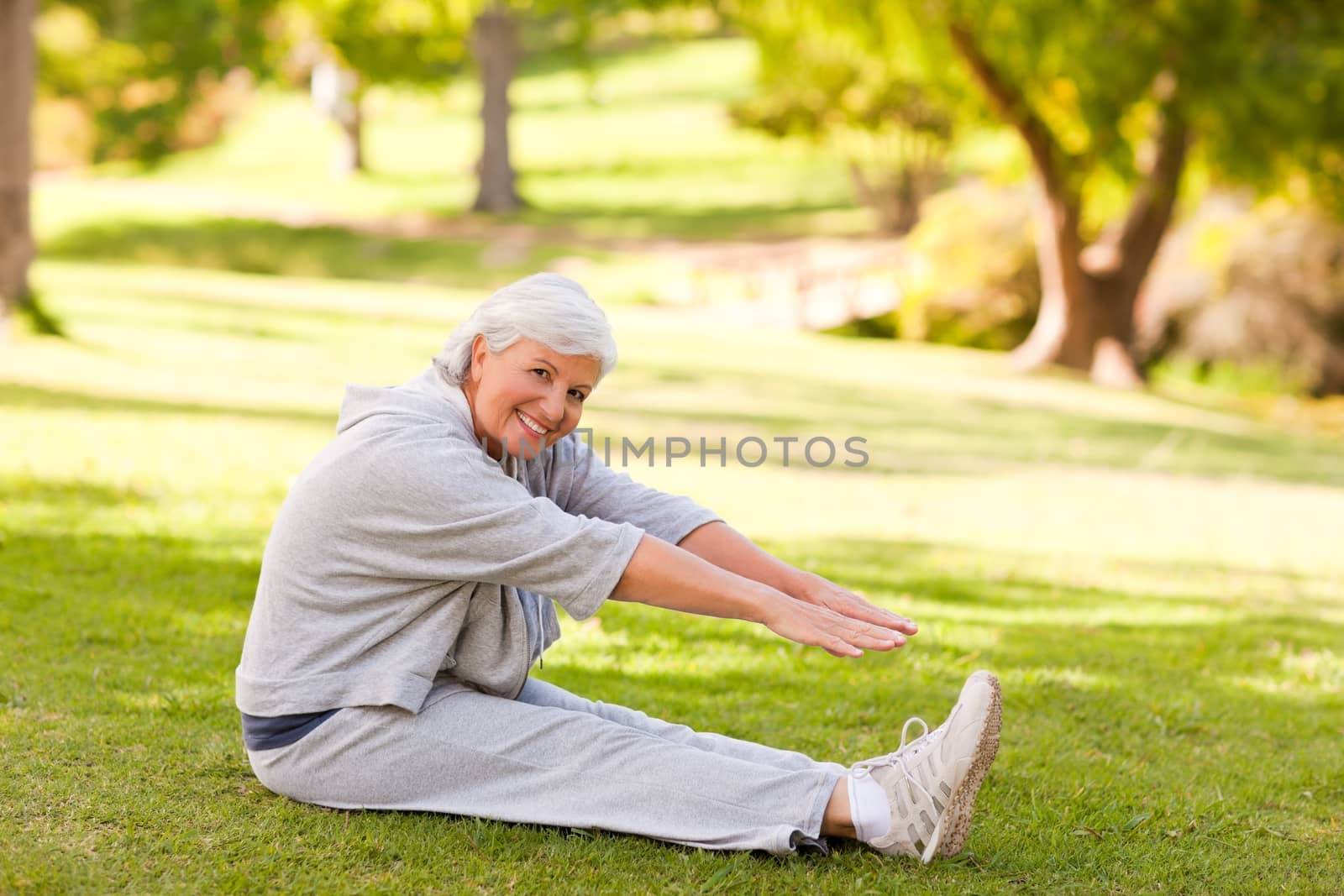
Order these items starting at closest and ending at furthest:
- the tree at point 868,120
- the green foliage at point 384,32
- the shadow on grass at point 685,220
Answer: the green foliage at point 384,32 < the tree at point 868,120 < the shadow on grass at point 685,220

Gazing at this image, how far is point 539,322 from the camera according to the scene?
10.8 ft

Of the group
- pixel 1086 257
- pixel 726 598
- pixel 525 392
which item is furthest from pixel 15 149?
pixel 1086 257

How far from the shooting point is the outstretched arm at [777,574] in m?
3.27

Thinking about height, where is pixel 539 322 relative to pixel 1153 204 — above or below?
above

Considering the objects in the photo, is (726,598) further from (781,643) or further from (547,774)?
(781,643)

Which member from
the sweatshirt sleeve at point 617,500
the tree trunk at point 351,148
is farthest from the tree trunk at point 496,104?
the sweatshirt sleeve at point 617,500

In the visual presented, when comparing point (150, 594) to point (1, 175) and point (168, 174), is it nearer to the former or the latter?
point (1, 175)

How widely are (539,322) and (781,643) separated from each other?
256 centimetres

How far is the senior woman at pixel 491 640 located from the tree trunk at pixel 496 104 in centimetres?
2379

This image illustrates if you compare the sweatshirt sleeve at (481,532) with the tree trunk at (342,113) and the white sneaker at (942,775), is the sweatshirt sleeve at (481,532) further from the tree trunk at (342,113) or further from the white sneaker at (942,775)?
the tree trunk at (342,113)

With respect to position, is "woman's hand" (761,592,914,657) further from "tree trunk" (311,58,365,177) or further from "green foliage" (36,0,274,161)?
"tree trunk" (311,58,365,177)

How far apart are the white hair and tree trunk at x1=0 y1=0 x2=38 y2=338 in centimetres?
997

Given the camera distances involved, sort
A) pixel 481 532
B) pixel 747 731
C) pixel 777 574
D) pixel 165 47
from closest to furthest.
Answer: pixel 481 532
pixel 777 574
pixel 747 731
pixel 165 47

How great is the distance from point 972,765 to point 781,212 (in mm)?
28583
